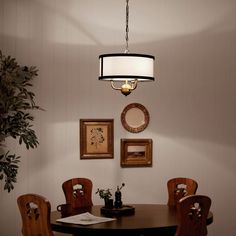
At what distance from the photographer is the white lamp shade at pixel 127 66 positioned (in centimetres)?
369

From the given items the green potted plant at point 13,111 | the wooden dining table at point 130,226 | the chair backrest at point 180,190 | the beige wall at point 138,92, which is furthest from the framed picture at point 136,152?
the wooden dining table at point 130,226

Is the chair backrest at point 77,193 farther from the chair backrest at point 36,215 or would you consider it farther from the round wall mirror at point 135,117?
the chair backrest at point 36,215

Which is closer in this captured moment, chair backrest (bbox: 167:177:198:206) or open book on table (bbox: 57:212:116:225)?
open book on table (bbox: 57:212:116:225)

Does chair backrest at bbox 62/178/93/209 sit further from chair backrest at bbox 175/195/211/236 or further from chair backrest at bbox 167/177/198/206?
chair backrest at bbox 175/195/211/236

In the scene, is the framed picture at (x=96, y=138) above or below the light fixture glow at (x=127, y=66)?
below

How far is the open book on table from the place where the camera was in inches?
143

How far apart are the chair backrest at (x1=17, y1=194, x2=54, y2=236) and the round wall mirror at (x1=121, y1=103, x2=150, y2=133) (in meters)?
2.02

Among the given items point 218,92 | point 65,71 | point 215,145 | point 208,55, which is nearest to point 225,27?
point 208,55

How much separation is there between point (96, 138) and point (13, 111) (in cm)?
89

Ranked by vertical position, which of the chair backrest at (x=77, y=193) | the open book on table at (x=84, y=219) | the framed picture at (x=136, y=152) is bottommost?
the open book on table at (x=84, y=219)

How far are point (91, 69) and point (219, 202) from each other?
201 centimetres

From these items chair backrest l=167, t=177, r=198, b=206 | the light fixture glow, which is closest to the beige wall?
chair backrest l=167, t=177, r=198, b=206

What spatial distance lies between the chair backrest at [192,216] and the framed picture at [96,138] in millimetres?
1916

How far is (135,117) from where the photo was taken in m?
5.31
